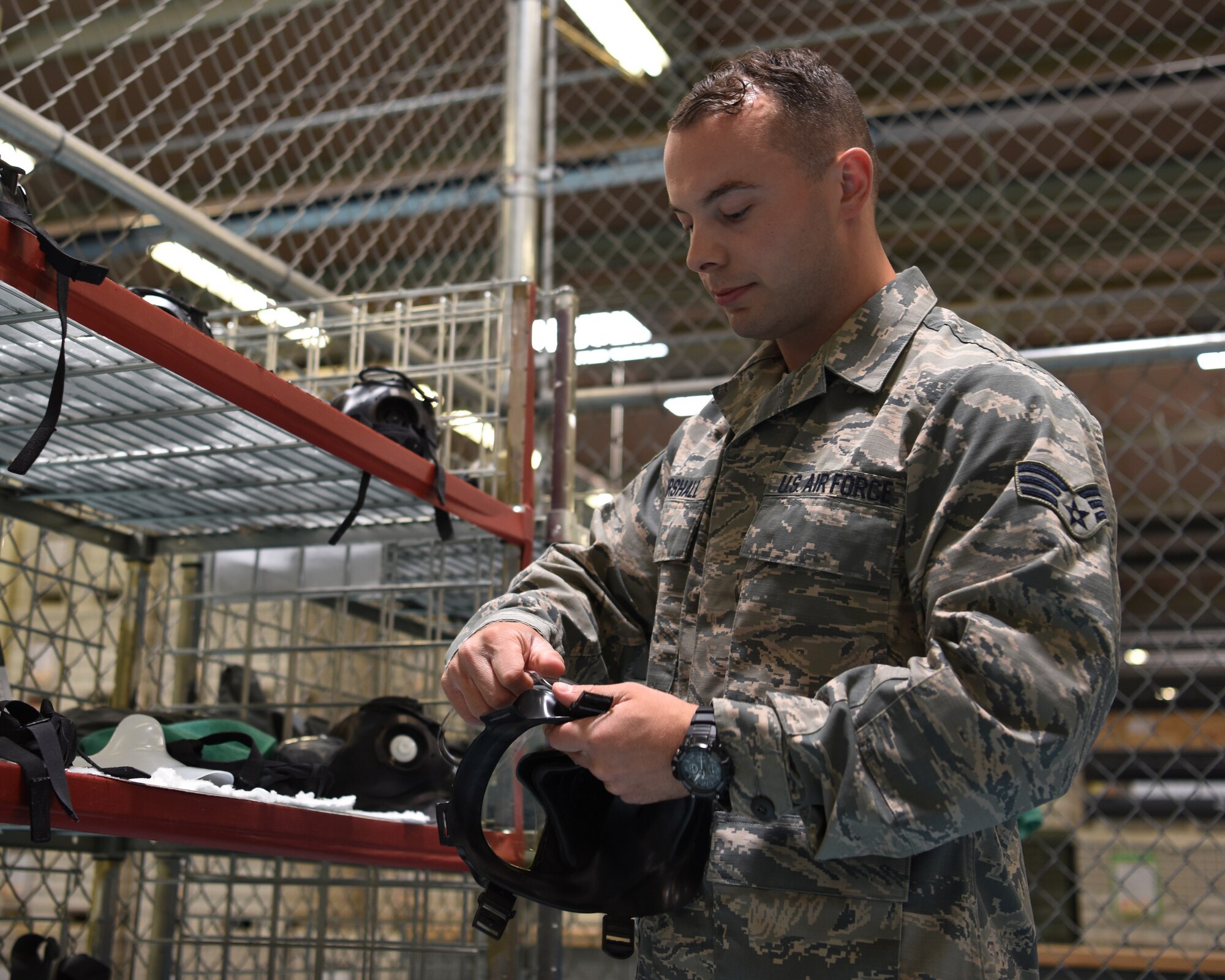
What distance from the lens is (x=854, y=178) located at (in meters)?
1.48

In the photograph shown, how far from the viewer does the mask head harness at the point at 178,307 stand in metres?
1.83

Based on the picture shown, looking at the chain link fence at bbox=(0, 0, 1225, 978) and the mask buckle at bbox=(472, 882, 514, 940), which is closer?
the mask buckle at bbox=(472, 882, 514, 940)

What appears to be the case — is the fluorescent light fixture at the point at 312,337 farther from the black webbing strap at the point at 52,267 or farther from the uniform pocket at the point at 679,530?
the uniform pocket at the point at 679,530

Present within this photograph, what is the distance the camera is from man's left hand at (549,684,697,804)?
3.72 feet

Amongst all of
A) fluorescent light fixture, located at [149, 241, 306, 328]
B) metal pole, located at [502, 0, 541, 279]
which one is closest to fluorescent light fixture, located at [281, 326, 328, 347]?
fluorescent light fixture, located at [149, 241, 306, 328]

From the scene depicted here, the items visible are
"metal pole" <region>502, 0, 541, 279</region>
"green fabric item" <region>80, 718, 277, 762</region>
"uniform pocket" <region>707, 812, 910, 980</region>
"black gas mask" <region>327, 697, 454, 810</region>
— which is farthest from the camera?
"metal pole" <region>502, 0, 541, 279</region>

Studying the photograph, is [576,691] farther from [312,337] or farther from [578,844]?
[312,337]

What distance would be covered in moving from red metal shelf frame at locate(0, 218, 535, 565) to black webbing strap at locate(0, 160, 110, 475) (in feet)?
0.04

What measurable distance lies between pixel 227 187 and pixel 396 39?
1.39m

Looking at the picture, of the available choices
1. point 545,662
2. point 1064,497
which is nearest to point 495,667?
A: point 545,662

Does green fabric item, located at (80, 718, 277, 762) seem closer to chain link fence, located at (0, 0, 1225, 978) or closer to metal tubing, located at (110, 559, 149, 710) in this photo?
metal tubing, located at (110, 559, 149, 710)

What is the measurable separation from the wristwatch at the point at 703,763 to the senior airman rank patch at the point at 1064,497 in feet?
1.27

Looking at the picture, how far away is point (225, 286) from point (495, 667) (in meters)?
2.11

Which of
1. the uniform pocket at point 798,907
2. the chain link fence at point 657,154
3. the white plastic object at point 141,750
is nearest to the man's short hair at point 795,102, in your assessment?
the uniform pocket at point 798,907
